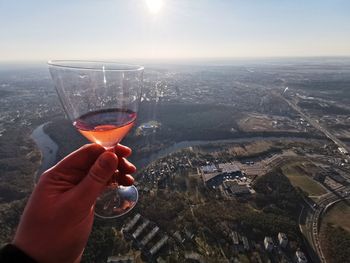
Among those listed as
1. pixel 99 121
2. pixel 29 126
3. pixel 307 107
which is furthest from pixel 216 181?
pixel 307 107

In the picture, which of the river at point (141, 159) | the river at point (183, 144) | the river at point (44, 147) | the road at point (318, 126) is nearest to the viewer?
the river at point (44, 147)

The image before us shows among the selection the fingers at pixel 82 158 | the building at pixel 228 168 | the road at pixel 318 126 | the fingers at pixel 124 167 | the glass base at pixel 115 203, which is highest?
the fingers at pixel 82 158

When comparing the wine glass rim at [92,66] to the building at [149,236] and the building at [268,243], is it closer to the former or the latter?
the building at [149,236]

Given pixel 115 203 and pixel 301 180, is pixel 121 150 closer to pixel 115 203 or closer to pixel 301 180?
pixel 115 203

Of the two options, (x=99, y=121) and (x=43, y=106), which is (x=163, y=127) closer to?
(x=43, y=106)

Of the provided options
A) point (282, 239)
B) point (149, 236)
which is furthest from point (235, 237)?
point (149, 236)

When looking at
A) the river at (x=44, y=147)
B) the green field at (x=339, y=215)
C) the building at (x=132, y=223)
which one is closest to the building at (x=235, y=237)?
the building at (x=132, y=223)
